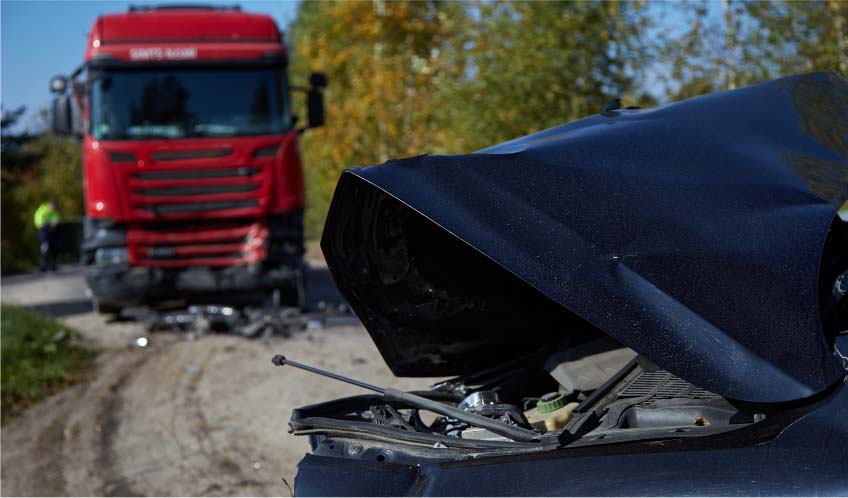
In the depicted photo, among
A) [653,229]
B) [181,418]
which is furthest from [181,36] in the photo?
[653,229]

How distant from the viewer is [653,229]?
2.43 metres

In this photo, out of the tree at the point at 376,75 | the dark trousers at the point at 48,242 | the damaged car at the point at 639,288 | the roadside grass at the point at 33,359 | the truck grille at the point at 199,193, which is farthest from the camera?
the dark trousers at the point at 48,242

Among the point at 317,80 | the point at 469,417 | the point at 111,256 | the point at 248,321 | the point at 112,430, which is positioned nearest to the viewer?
the point at 469,417

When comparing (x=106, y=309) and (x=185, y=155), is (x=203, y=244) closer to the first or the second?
(x=185, y=155)

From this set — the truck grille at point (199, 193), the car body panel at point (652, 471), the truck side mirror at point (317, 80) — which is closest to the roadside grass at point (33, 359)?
the truck grille at point (199, 193)

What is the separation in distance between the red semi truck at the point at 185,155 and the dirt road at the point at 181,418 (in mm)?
1118

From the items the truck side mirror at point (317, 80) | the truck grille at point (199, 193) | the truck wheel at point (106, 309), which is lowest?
the truck wheel at point (106, 309)

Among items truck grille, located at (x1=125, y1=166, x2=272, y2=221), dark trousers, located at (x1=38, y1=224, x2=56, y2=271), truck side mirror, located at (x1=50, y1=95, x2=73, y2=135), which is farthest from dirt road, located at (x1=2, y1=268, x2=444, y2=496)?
dark trousers, located at (x1=38, y1=224, x2=56, y2=271)

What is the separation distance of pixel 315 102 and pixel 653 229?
32.9ft

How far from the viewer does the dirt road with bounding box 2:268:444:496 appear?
568 centimetres

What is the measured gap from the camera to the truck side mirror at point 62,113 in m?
11.7

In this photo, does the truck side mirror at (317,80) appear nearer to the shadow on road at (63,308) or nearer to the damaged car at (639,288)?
the shadow on road at (63,308)

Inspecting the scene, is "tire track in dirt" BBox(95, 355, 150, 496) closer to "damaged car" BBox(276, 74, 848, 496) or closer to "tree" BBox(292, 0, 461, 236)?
"damaged car" BBox(276, 74, 848, 496)

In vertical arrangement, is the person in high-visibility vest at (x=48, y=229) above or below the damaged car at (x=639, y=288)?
below
